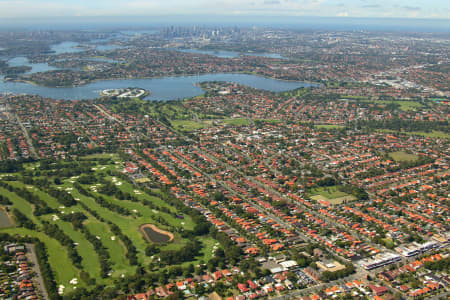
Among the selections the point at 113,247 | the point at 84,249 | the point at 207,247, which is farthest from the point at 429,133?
the point at 84,249

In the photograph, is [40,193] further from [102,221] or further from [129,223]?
[129,223]

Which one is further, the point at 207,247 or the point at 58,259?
the point at 207,247

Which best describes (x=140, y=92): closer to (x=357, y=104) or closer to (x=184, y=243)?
(x=357, y=104)

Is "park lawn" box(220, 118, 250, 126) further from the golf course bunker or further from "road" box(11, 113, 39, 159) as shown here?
the golf course bunker

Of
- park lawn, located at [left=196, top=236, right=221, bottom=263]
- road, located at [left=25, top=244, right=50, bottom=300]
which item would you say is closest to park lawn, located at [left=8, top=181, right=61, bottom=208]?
road, located at [left=25, top=244, right=50, bottom=300]

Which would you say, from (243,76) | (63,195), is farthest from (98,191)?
(243,76)

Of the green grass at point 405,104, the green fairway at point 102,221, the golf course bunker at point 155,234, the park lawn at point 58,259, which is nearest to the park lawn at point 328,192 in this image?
the green fairway at point 102,221
